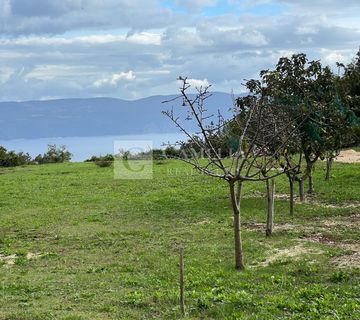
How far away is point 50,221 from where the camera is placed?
71.7 ft

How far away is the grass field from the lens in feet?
33.5

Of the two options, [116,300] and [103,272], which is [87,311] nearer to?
[116,300]

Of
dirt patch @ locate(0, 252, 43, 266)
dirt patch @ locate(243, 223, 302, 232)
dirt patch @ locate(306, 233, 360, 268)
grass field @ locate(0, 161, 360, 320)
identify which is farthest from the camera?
dirt patch @ locate(243, 223, 302, 232)

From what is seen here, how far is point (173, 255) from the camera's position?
15.0m

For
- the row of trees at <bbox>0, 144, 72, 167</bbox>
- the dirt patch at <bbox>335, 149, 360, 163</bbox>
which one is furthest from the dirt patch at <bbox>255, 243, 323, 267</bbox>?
the row of trees at <bbox>0, 144, 72, 167</bbox>

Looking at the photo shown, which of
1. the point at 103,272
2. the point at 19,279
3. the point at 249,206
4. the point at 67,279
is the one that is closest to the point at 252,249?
the point at 103,272

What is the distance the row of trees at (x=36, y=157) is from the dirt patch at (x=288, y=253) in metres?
43.4

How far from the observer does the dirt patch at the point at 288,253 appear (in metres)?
13.9

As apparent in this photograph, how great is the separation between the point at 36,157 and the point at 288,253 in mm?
49264

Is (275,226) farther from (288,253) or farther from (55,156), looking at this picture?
(55,156)

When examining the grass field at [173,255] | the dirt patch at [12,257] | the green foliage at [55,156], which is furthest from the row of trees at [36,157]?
the dirt patch at [12,257]

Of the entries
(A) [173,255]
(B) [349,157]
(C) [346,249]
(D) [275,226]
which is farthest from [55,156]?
(C) [346,249]

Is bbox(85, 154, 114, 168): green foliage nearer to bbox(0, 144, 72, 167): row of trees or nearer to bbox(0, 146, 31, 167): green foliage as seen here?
bbox(0, 144, 72, 167): row of trees

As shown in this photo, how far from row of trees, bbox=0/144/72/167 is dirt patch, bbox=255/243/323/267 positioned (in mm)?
43380
